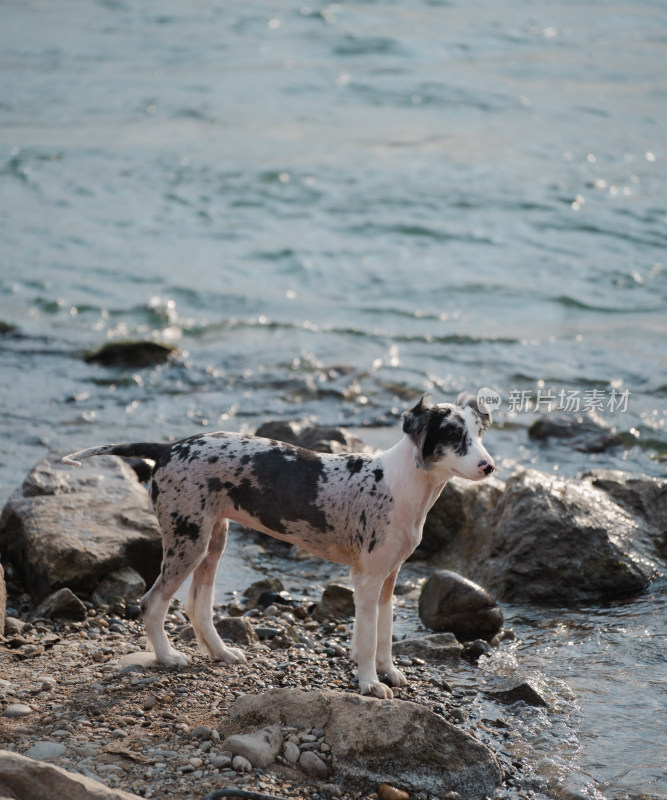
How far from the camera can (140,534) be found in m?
8.67

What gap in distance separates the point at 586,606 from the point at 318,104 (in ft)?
81.5

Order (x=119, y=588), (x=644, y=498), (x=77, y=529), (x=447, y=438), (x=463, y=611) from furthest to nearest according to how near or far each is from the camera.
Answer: (x=644, y=498), (x=77, y=529), (x=119, y=588), (x=463, y=611), (x=447, y=438)

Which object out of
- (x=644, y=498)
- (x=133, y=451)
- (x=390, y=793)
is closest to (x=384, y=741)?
(x=390, y=793)

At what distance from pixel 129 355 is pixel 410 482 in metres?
9.73

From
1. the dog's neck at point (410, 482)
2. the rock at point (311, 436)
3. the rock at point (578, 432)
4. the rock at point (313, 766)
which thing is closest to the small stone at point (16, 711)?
the rock at point (313, 766)

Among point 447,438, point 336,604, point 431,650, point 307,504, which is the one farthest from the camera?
point 336,604

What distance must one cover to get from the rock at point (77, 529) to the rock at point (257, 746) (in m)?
2.99

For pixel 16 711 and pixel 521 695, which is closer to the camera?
pixel 16 711

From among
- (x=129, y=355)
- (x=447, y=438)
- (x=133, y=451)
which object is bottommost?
(x=129, y=355)

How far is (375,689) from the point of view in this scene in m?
6.59

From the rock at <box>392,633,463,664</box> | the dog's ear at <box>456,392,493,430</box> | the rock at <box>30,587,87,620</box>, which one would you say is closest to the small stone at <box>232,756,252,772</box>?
the rock at <box>392,633,463,664</box>

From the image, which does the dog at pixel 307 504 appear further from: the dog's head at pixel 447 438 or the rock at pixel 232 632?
the rock at pixel 232 632

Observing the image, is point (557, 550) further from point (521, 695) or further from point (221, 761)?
point (221, 761)

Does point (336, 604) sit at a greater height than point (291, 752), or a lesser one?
lesser
